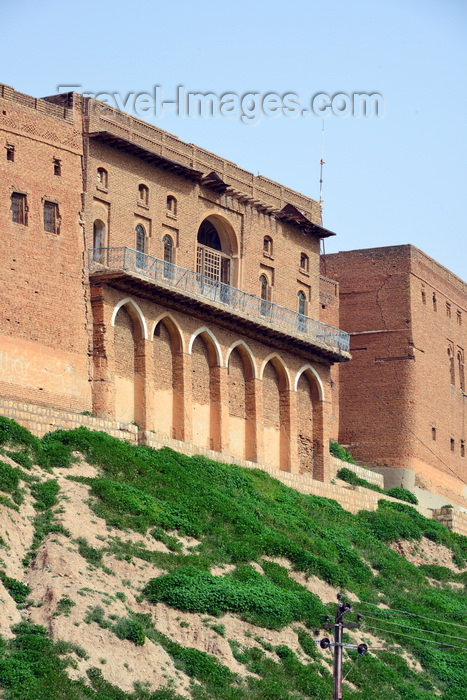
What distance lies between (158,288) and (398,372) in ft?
54.3

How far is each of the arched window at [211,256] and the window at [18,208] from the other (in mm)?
7523

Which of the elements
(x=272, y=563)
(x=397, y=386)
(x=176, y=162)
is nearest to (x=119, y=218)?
(x=176, y=162)

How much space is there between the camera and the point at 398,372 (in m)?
54.6

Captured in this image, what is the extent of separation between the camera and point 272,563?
3469cm

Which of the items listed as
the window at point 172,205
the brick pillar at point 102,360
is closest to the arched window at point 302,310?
the window at point 172,205

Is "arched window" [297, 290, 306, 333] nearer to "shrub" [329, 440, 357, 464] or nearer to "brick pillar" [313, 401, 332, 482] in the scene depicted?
"brick pillar" [313, 401, 332, 482]

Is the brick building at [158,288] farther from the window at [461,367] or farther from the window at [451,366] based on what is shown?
the window at [461,367]

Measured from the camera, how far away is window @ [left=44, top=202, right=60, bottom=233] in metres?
38.0

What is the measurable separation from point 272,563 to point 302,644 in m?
3.03

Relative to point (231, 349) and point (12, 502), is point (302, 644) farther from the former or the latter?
point (231, 349)

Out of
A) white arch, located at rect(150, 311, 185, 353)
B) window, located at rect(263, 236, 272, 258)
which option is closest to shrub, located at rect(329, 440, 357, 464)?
window, located at rect(263, 236, 272, 258)

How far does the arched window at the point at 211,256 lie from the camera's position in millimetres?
44094

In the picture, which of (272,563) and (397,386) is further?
(397,386)

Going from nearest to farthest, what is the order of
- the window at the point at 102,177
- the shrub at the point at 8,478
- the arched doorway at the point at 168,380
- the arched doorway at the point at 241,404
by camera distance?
the shrub at the point at 8,478
the window at the point at 102,177
the arched doorway at the point at 168,380
the arched doorway at the point at 241,404
